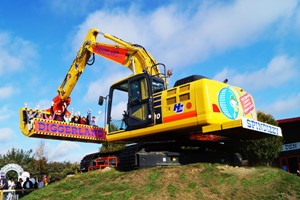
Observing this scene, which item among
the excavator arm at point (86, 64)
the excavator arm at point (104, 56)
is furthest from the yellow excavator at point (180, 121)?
the excavator arm at point (86, 64)

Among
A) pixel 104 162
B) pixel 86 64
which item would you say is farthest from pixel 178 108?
pixel 86 64

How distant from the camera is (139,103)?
457 inches

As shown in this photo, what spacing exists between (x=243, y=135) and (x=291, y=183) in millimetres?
2841

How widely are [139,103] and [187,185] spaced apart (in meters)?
3.79

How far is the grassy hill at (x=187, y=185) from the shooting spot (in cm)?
→ 803

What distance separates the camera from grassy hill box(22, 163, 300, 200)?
26.3 feet

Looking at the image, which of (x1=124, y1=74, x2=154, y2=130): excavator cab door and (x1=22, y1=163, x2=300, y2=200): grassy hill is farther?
(x1=124, y1=74, x2=154, y2=130): excavator cab door

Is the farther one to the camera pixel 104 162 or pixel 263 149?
pixel 263 149

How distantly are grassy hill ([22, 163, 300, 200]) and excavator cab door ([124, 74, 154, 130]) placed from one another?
1.79 meters

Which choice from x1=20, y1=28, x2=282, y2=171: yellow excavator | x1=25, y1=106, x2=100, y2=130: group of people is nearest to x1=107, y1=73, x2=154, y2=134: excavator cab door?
x1=20, y1=28, x2=282, y2=171: yellow excavator

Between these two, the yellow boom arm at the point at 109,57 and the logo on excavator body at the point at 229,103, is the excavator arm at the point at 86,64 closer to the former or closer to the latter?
the yellow boom arm at the point at 109,57

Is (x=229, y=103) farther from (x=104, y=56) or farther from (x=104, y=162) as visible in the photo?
(x=104, y=56)

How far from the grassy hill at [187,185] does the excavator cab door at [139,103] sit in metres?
1.79

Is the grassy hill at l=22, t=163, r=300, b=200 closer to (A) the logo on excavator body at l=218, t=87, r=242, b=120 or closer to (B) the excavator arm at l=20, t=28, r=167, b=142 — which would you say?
(A) the logo on excavator body at l=218, t=87, r=242, b=120
